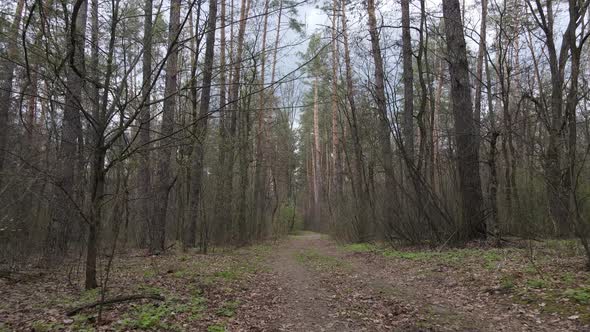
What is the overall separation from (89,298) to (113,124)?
7.98 ft

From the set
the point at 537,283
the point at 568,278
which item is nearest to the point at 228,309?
the point at 537,283

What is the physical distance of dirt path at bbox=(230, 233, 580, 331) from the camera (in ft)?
14.3

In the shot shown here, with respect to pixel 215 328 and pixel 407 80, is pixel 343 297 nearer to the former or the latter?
pixel 215 328

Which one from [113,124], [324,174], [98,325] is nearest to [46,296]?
[98,325]

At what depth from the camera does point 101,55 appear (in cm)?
545

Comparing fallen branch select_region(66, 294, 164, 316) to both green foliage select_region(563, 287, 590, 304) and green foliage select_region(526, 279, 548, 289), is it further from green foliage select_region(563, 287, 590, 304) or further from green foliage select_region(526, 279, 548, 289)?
green foliage select_region(563, 287, 590, 304)

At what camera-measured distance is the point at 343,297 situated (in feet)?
19.5

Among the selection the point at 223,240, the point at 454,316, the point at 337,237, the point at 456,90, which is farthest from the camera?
the point at 337,237

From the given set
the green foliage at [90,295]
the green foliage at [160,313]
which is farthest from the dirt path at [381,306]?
the green foliage at [90,295]

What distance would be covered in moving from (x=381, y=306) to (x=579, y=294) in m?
2.24

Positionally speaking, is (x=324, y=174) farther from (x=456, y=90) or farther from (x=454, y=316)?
(x=454, y=316)

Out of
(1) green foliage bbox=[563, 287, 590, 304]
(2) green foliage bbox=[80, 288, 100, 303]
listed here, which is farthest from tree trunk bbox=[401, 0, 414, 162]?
(2) green foliage bbox=[80, 288, 100, 303]

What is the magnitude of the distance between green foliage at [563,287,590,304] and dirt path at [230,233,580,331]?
19.3 inches

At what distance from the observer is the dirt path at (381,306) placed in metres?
4.36
